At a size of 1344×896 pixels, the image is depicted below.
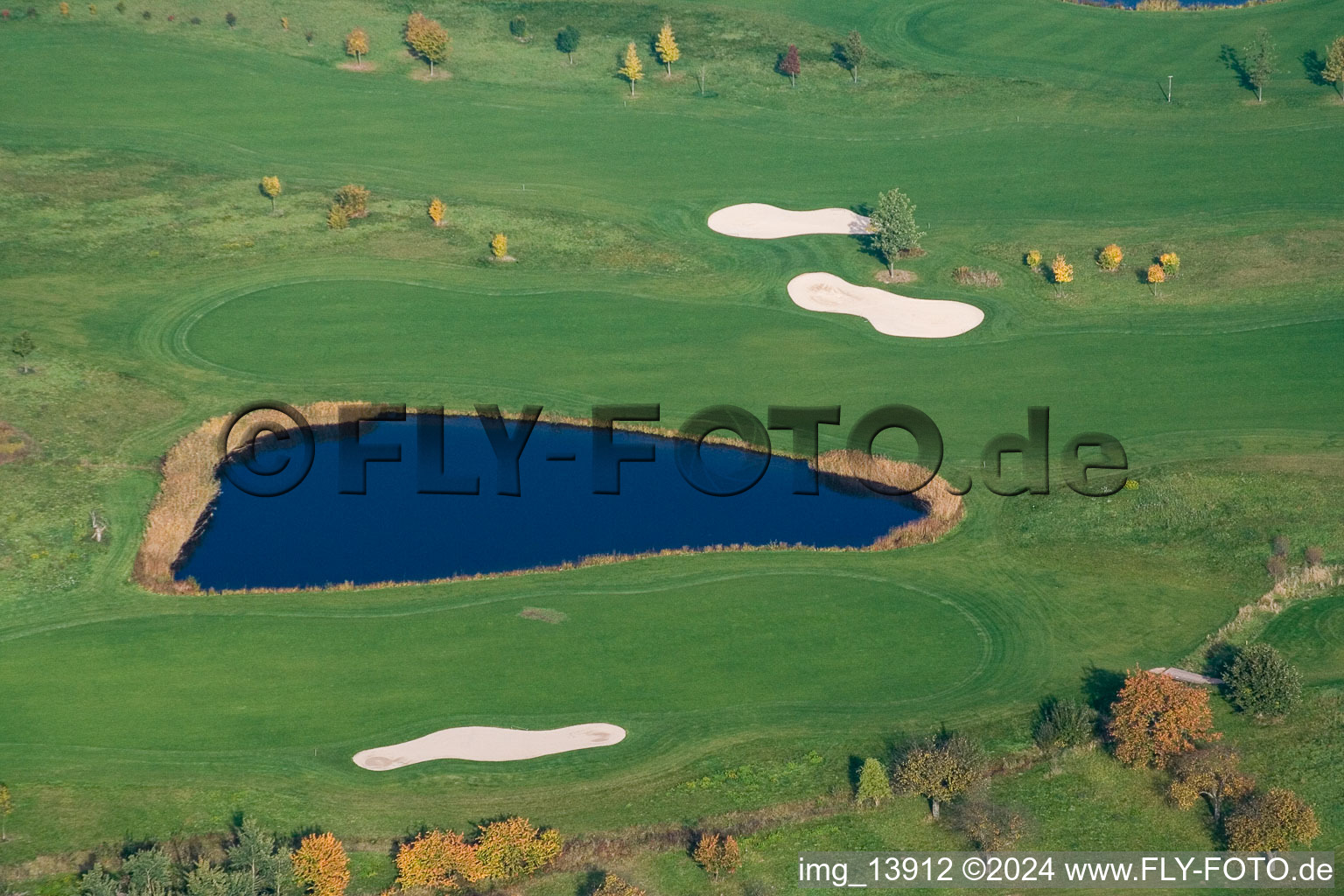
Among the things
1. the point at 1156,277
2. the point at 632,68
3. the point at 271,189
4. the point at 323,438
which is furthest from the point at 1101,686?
the point at 632,68

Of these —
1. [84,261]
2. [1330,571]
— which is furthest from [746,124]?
[1330,571]

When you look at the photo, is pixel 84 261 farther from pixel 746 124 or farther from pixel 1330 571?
pixel 1330 571

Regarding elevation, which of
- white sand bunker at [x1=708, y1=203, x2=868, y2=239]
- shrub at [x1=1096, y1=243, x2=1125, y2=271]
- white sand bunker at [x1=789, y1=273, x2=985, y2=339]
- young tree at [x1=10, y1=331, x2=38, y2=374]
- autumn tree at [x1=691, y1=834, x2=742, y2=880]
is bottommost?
autumn tree at [x1=691, y1=834, x2=742, y2=880]

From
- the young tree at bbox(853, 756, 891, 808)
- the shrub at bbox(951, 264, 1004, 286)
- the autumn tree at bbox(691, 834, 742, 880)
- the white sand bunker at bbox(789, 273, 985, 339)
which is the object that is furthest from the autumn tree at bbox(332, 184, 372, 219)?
the autumn tree at bbox(691, 834, 742, 880)

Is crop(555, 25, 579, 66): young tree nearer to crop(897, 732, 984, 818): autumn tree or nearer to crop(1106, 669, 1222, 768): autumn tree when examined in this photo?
crop(1106, 669, 1222, 768): autumn tree

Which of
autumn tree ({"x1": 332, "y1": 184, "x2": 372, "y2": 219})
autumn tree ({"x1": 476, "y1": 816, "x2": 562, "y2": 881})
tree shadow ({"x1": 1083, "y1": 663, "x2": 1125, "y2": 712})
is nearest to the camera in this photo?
autumn tree ({"x1": 476, "y1": 816, "x2": 562, "y2": 881})
